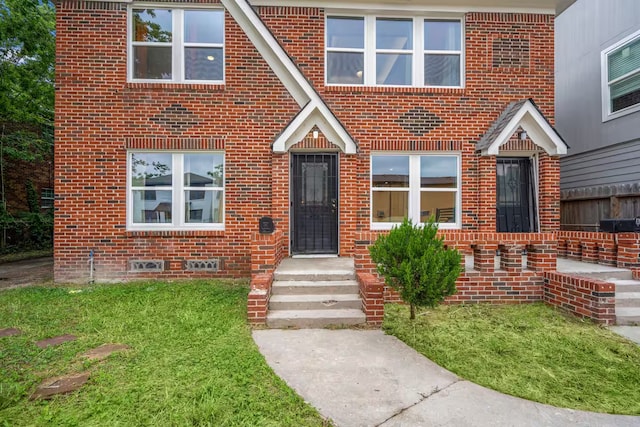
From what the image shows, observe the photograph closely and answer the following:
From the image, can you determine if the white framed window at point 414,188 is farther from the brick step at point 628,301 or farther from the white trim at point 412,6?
the white trim at point 412,6

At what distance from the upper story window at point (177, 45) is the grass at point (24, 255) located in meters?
8.03

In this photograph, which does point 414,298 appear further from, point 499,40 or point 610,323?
point 499,40

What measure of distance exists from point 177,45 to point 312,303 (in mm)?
6479

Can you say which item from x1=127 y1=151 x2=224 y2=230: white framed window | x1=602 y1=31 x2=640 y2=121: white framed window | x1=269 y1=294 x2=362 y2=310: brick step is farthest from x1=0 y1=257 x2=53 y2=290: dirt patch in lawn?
x1=602 y1=31 x2=640 y2=121: white framed window

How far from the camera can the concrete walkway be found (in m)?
2.48

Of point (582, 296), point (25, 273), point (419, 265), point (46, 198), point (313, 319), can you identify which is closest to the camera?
point (419, 265)

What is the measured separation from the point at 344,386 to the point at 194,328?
2.28 m

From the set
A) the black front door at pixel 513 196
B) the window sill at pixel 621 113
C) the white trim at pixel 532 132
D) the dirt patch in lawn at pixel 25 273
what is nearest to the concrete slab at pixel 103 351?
the dirt patch in lawn at pixel 25 273

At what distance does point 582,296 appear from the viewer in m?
4.64

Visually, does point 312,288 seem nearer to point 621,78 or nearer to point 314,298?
point 314,298

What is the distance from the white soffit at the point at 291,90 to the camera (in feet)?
22.4

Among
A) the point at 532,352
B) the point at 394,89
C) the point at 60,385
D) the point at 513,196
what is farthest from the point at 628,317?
the point at 60,385

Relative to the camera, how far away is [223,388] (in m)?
2.81

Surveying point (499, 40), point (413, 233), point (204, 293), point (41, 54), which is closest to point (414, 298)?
point (413, 233)
